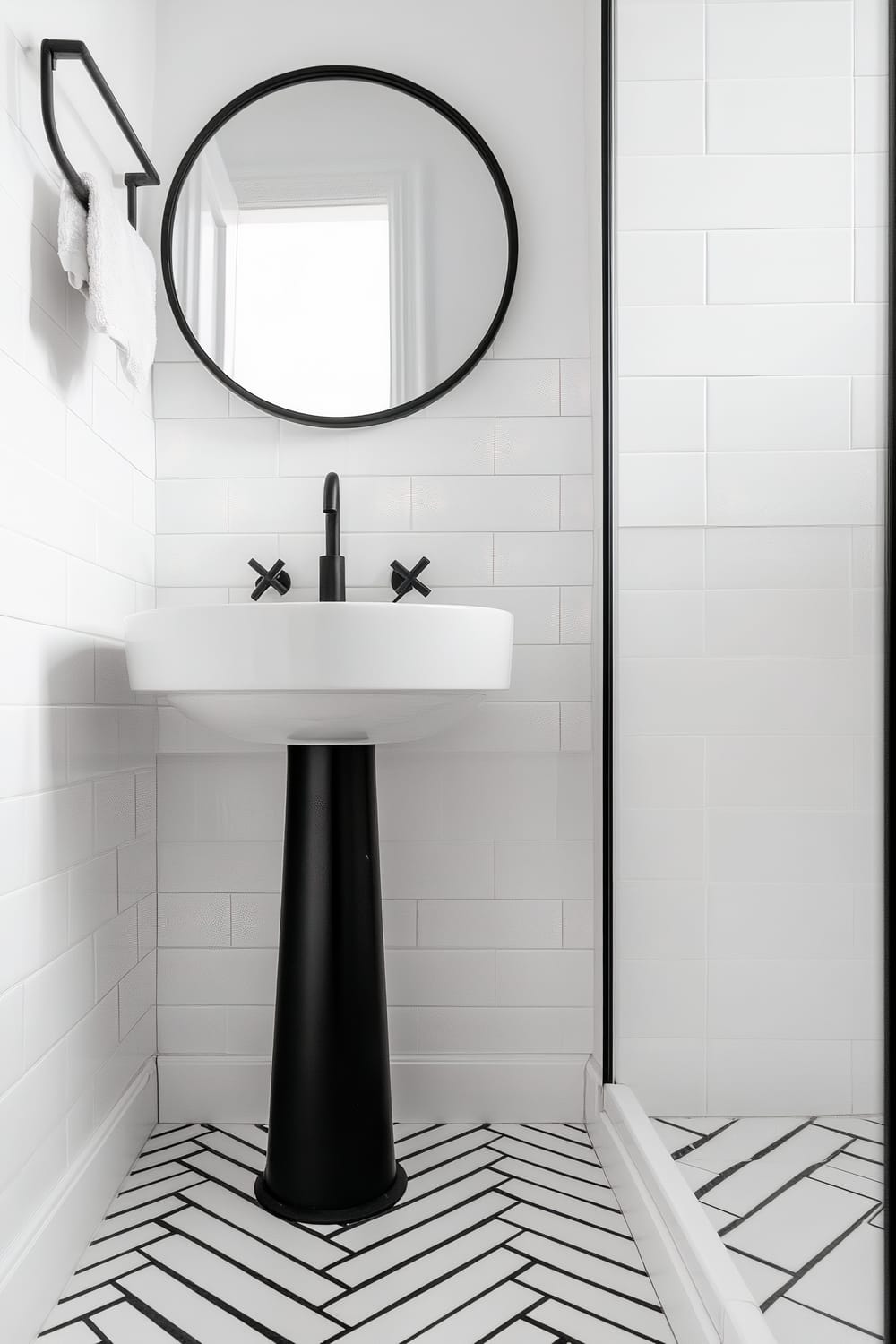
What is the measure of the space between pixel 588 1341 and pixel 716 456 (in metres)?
1.10

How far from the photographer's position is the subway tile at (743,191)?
82cm

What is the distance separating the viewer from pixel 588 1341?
120 centimetres

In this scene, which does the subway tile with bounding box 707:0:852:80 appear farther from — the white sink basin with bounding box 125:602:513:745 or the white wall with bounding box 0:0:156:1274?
the white wall with bounding box 0:0:156:1274

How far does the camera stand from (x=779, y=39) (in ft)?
3.08

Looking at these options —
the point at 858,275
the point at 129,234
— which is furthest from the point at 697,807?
the point at 129,234

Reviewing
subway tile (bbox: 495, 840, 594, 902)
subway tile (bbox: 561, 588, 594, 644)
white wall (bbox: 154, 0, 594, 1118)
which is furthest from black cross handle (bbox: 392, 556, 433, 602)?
subway tile (bbox: 495, 840, 594, 902)

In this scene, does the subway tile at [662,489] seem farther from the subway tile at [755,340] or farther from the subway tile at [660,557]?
the subway tile at [755,340]

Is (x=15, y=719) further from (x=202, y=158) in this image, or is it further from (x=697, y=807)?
(x=202, y=158)

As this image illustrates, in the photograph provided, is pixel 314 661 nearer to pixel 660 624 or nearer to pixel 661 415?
pixel 660 624

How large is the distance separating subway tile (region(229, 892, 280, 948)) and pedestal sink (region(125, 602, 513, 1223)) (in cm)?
34

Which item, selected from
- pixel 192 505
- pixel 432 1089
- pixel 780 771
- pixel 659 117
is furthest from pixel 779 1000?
pixel 192 505

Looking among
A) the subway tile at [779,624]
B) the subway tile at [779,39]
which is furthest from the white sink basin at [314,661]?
the subway tile at [779,39]

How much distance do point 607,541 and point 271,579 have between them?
606 millimetres

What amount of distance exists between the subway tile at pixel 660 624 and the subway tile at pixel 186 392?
872 millimetres
